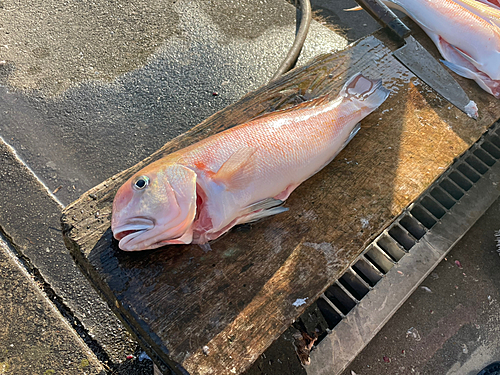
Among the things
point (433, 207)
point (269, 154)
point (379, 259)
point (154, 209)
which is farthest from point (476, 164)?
point (154, 209)

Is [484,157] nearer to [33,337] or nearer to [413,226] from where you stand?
[413,226]

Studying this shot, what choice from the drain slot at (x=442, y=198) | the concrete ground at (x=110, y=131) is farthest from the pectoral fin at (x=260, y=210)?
the drain slot at (x=442, y=198)

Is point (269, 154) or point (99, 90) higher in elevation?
point (99, 90)

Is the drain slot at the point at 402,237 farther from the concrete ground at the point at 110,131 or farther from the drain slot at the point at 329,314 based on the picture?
the drain slot at the point at 329,314

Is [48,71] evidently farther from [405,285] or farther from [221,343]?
[405,285]

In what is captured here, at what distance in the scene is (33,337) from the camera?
2344mm

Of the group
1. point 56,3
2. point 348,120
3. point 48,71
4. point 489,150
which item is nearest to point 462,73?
point 489,150

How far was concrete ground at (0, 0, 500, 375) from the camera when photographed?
239 cm

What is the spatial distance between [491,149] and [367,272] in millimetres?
1651

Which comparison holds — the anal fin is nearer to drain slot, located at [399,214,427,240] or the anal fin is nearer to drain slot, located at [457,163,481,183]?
drain slot, located at [399,214,427,240]

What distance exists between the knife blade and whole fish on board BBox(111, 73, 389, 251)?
81cm

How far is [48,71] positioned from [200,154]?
273cm

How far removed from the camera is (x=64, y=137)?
3.22 meters

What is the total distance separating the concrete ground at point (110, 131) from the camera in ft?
7.84
